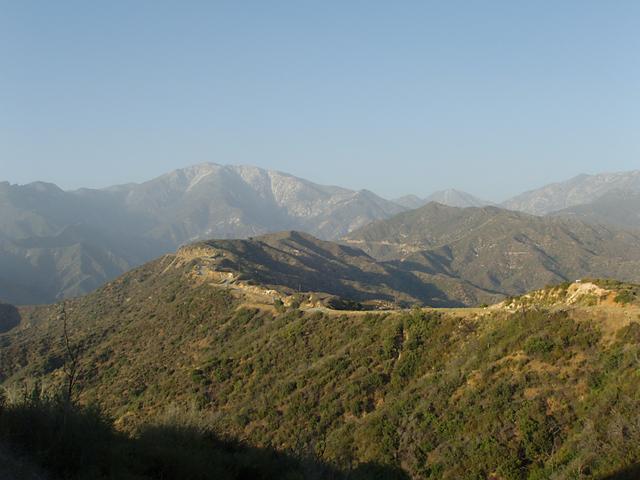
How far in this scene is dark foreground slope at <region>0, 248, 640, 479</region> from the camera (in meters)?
18.3

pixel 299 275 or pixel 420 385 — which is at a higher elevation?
pixel 420 385

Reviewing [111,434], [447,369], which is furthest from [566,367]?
[111,434]

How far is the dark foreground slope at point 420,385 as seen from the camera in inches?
719

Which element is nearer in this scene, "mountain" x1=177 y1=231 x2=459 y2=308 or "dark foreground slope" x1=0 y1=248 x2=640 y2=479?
"dark foreground slope" x1=0 y1=248 x2=640 y2=479

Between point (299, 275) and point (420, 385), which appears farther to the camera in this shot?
point (299, 275)

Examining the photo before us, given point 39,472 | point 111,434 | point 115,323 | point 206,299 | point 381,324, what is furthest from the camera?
point 115,323

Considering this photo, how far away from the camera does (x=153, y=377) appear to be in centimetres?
4684

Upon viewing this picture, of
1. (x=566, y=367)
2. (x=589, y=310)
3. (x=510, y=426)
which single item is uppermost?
(x=589, y=310)

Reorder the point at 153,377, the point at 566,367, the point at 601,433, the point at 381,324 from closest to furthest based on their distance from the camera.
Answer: the point at 601,433
the point at 566,367
the point at 381,324
the point at 153,377

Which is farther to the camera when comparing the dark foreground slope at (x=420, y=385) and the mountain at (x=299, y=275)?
the mountain at (x=299, y=275)

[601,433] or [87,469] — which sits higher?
[87,469]

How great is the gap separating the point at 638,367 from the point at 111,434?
20929 millimetres

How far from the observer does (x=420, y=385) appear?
26.7 metres

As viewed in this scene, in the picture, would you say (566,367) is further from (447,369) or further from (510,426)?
(447,369)
